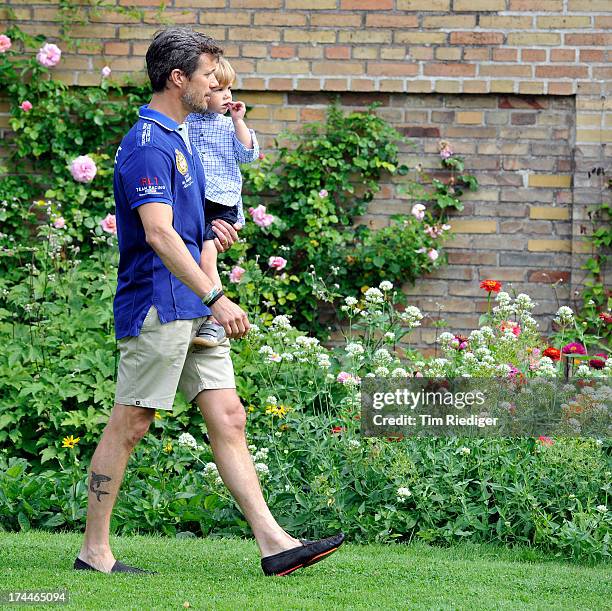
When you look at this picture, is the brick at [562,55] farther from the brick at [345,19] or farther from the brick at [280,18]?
the brick at [280,18]

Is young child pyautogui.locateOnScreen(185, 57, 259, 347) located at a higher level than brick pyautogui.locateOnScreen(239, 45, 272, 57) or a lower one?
lower

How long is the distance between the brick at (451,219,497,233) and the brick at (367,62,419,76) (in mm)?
996

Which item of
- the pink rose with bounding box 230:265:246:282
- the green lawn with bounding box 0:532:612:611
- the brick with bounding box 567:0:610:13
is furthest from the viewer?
the brick with bounding box 567:0:610:13

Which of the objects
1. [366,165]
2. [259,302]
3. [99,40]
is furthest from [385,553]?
[99,40]

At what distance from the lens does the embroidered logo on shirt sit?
337 centimetres

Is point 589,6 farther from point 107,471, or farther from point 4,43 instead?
point 107,471

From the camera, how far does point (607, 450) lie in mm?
4645

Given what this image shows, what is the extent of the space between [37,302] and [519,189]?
3.08 meters

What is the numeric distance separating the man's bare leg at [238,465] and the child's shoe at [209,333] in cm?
16

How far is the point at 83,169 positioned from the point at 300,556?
363 centimetres

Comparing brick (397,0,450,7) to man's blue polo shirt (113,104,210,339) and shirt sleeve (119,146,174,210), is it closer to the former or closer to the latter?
man's blue polo shirt (113,104,210,339)

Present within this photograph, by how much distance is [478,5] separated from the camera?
252 inches

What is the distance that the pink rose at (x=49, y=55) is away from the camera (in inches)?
253

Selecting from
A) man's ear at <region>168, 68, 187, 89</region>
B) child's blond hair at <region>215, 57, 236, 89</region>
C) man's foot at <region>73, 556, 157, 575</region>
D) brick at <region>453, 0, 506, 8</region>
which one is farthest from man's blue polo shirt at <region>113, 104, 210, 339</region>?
brick at <region>453, 0, 506, 8</region>
